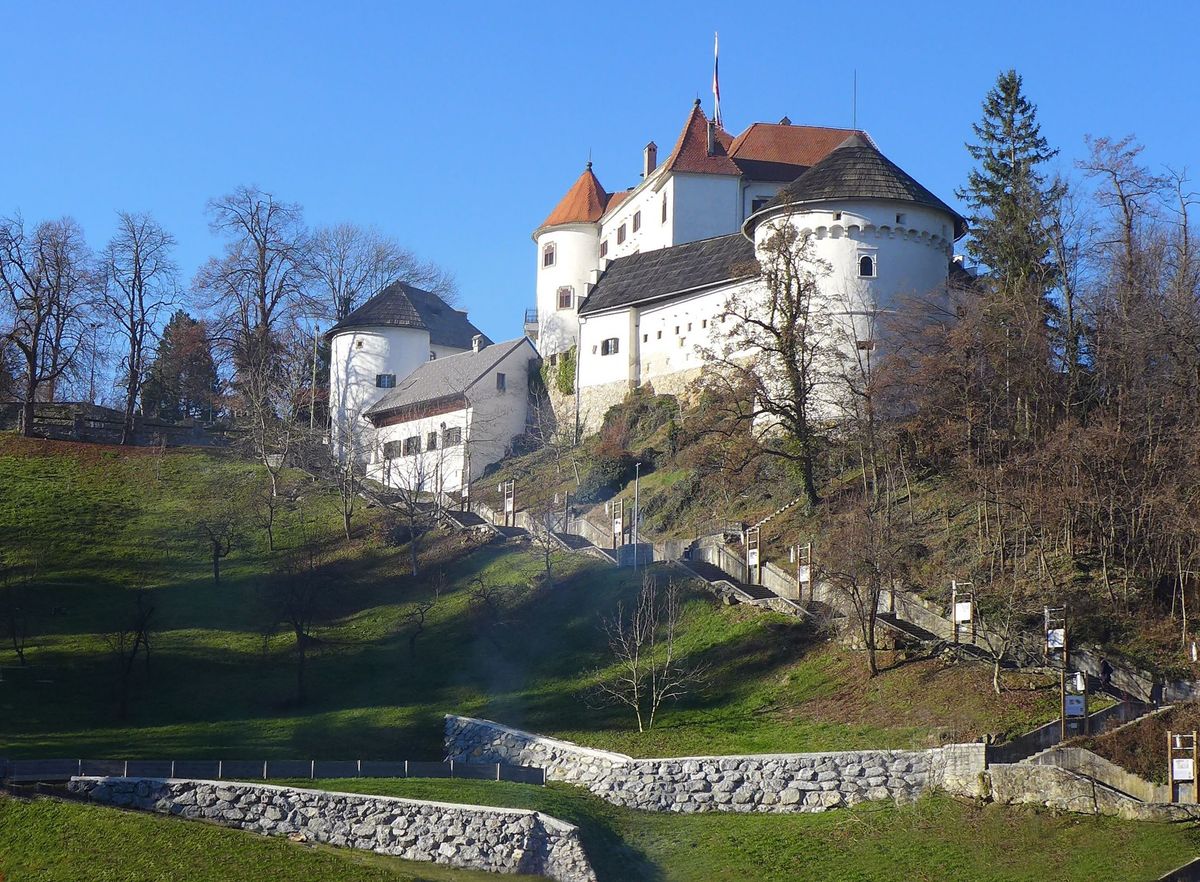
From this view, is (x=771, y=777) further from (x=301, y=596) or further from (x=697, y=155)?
(x=697, y=155)

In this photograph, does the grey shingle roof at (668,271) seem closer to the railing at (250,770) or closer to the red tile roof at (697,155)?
the red tile roof at (697,155)

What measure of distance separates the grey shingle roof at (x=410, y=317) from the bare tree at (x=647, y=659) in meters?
35.3

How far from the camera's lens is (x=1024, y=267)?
4834 cm

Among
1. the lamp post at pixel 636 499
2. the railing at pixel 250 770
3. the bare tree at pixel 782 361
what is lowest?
the railing at pixel 250 770

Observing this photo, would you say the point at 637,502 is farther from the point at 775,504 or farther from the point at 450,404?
the point at 450,404

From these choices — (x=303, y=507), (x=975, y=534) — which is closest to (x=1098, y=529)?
(x=975, y=534)

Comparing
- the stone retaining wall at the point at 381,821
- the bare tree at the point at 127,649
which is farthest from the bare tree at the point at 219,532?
the stone retaining wall at the point at 381,821

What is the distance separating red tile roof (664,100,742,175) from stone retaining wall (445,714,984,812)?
133 ft

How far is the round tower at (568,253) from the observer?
71.6m

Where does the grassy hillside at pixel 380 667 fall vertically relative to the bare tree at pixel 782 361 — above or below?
below

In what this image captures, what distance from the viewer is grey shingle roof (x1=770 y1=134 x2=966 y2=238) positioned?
177ft

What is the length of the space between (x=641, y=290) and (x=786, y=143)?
14.4 metres

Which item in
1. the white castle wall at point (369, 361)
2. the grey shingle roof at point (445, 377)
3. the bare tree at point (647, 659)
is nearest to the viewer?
the bare tree at point (647, 659)

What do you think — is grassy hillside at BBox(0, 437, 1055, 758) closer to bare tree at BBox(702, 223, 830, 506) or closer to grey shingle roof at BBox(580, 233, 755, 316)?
bare tree at BBox(702, 223, 830, 506)
